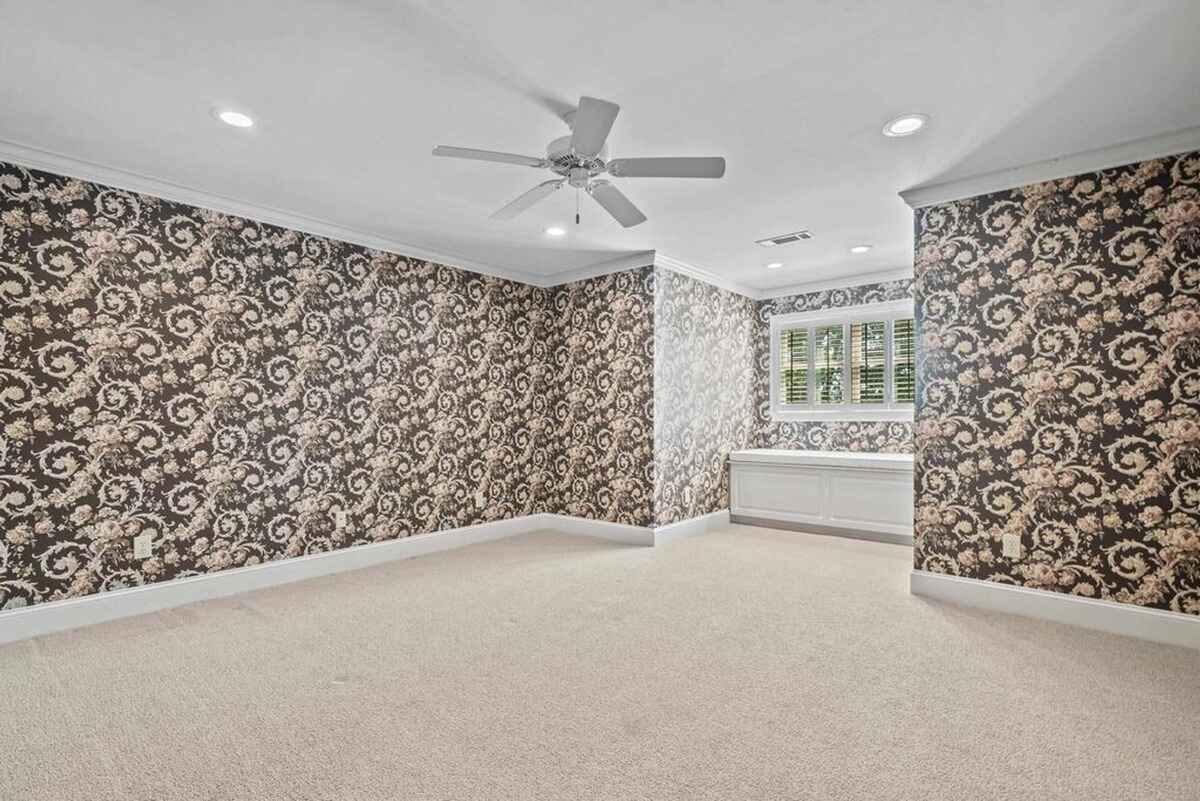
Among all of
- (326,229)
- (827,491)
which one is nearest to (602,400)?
(827,491)

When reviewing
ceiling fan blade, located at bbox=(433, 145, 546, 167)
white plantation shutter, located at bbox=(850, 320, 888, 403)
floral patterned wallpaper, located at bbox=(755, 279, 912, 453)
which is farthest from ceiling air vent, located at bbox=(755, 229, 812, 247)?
ceiling fan blade, located at bbox=(433, 145, 546, 167)

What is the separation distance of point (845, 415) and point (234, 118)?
540 cm

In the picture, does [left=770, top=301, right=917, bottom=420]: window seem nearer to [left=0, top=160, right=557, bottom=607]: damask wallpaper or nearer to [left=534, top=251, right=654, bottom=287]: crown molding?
[left=534, top=251, right=654, bottom=287]: crown molding

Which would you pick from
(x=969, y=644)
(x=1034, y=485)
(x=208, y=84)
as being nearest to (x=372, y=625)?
(x=208, y=84)

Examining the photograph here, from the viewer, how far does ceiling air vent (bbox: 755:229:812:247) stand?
4.29 meters

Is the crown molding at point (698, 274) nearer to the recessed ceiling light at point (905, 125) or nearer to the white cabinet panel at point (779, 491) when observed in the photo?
the white cabinet panel at point (779, 491)

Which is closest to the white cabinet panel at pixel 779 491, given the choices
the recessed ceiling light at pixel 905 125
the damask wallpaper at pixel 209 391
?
the damask wallpaper at pixel 209 391

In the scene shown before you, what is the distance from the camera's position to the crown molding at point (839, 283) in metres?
5.41

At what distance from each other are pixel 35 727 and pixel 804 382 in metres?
6.01

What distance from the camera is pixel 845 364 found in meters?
5.83

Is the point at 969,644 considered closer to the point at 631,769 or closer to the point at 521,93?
the point at 631,769

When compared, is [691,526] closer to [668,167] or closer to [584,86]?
[668,167]

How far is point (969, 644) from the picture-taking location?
2787 millimetres

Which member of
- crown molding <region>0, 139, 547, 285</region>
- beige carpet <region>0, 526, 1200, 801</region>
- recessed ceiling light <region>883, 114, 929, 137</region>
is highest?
recessed ceiling light <region>883, 114, 929, 137</region>
